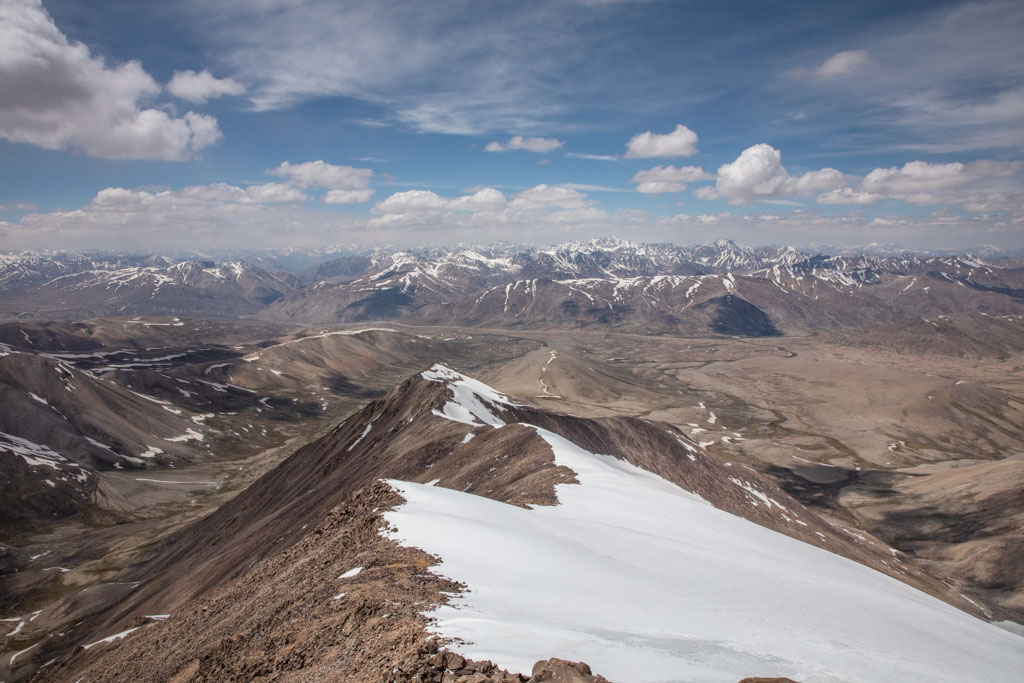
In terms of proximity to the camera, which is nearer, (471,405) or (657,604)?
(657,604)

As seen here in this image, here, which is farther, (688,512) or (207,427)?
(207,427)

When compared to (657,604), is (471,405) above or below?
above

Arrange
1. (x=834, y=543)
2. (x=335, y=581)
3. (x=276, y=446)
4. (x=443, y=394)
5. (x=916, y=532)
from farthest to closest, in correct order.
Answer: (x=276, y=446)
(x=916, y=532)
(x=443, y=394)
(x=834, y=543)
(x=335, y=581)

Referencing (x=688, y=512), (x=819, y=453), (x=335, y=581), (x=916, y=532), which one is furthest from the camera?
(x=819, y=453)

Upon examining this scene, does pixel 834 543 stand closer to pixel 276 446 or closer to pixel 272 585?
pixel 272 585

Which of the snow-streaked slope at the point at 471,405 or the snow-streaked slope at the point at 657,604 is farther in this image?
the snow-streaked slope at the point at 471,405

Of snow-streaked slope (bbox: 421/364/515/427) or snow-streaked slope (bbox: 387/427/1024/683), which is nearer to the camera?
snow-streaked slope (bbox: 387/427/1024/683)

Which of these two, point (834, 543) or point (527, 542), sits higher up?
point (527, 542)

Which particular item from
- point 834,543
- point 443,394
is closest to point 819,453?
point 834,543
